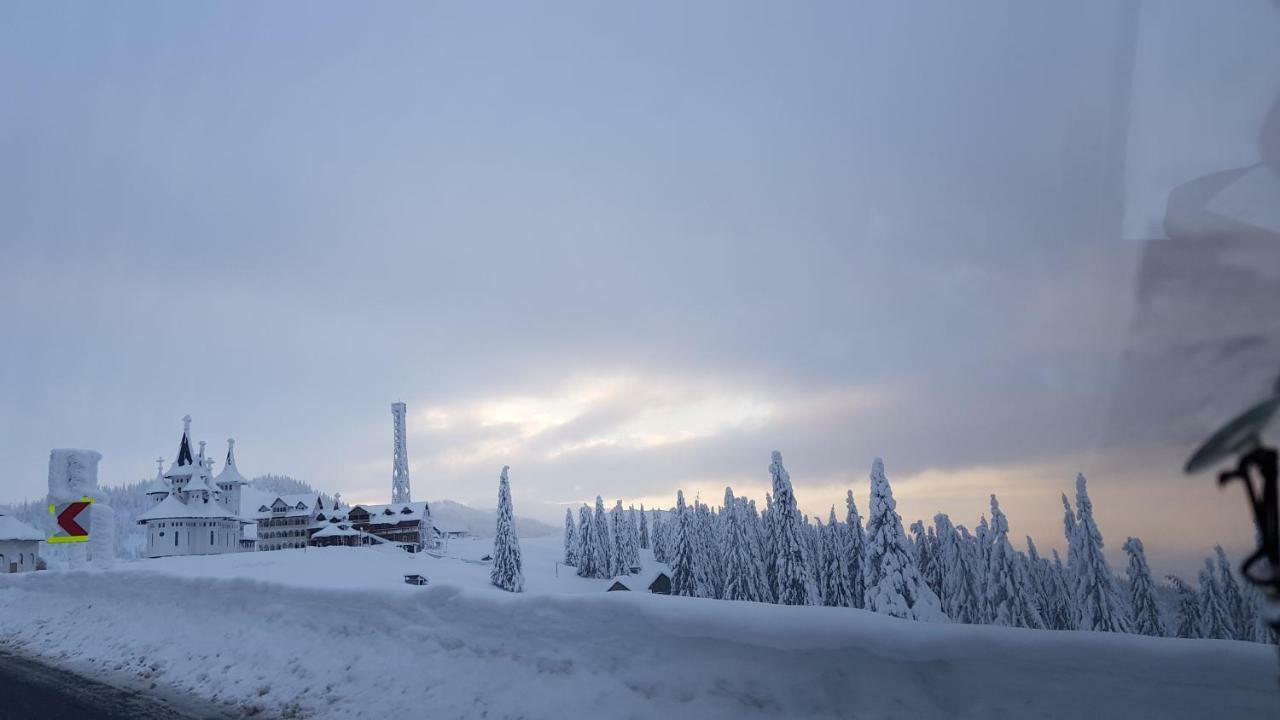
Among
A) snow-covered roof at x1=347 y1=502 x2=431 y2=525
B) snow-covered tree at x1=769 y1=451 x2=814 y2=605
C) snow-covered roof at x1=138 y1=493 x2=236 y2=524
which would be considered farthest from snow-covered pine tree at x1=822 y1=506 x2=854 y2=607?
snow-covered roof at x1=138 y1=493 x2=236 y2=524

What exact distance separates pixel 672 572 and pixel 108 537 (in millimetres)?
44523

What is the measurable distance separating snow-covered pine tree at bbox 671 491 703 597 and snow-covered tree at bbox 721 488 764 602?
3.41 meters

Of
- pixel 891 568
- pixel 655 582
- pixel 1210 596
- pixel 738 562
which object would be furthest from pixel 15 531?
pixel 1210 596

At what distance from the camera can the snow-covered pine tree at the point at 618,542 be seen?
3767 inches

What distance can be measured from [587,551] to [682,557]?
3524 centimetres

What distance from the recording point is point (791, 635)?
26.5 feet

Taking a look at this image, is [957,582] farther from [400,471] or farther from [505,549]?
[400,471]

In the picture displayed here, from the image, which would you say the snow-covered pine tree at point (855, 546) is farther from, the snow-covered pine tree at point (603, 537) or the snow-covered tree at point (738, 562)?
the snow-covered pine tree at point (603, 537)

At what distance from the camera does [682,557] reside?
2606 inches

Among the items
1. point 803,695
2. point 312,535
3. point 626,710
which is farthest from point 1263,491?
point 312,535

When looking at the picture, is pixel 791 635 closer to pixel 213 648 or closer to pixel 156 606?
pixel 213 648

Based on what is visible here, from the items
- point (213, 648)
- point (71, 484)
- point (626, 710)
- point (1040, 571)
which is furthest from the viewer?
point (1040, 571)

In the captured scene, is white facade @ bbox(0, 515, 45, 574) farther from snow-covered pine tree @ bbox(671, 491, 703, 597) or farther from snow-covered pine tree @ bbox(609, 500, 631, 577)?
snow-covered pine tree @ bbox(609, 500, 631, 577)

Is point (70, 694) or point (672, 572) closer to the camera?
point (70, 694)
